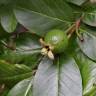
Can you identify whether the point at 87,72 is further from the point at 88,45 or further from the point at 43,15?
the point at 43,15

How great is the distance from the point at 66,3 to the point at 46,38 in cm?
15

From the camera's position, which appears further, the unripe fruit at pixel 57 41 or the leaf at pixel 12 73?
the leaf at pixel 12 73

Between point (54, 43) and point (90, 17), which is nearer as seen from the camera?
point (54, 43)

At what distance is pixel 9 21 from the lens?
3.12 ft

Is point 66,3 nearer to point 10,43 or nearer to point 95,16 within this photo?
point 95,16

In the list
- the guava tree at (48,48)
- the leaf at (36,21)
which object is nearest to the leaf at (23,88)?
the guava tree at (48,48)

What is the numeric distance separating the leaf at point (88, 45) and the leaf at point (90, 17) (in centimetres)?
3

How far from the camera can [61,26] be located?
90 centimetres

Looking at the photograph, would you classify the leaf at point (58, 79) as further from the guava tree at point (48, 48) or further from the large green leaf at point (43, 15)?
the large green leaf at point (43, 15)

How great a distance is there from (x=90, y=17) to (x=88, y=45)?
0.31 feet

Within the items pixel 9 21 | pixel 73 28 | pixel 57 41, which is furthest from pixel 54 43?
pixel 9 21

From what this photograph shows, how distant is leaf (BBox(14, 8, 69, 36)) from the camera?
0.87 metres

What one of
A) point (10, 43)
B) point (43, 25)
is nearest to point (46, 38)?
point (43, 25)

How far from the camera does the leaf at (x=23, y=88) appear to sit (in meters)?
0.91
